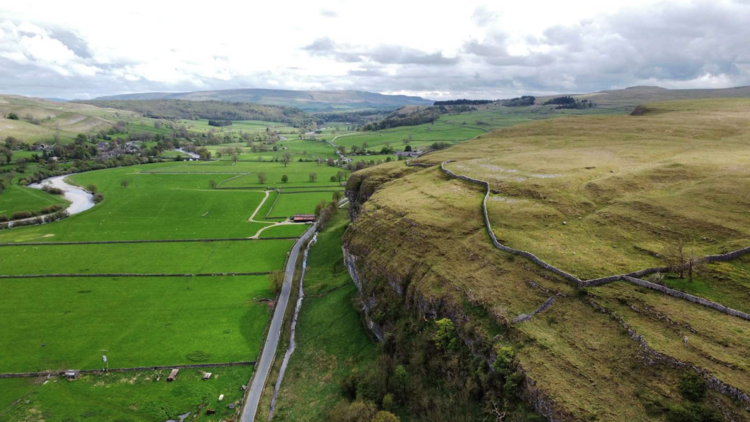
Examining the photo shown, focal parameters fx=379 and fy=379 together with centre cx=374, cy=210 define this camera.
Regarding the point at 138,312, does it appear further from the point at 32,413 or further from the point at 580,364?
the point at 580,364

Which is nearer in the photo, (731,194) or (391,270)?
(731,194)

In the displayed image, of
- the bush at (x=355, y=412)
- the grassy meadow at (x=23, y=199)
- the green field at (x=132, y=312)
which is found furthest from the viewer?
the grassy meadow at (x=23, y=199)

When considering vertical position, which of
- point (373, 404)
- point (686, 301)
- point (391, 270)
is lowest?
point (373, 404)

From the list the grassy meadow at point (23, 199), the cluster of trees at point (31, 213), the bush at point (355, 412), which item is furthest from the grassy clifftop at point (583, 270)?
the grassy meadow at point (23, 199)

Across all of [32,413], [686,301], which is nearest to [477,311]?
[686,301]

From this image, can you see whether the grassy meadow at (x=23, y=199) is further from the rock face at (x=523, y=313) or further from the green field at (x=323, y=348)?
the rock face at (x=523, y=313)

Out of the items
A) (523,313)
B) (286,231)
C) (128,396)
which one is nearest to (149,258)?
(286,231)

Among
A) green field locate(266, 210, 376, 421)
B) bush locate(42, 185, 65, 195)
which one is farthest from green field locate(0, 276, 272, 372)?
bush locate(42, 185, 65, 195)

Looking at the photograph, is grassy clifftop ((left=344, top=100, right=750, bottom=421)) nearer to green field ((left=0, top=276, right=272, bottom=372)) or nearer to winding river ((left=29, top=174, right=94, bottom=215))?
green field ((left=0, top=276, right=272, bottom=372))

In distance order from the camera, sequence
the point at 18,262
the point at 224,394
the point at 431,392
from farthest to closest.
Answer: the point at 18,262, the point at 224,394, the point at 431,392
